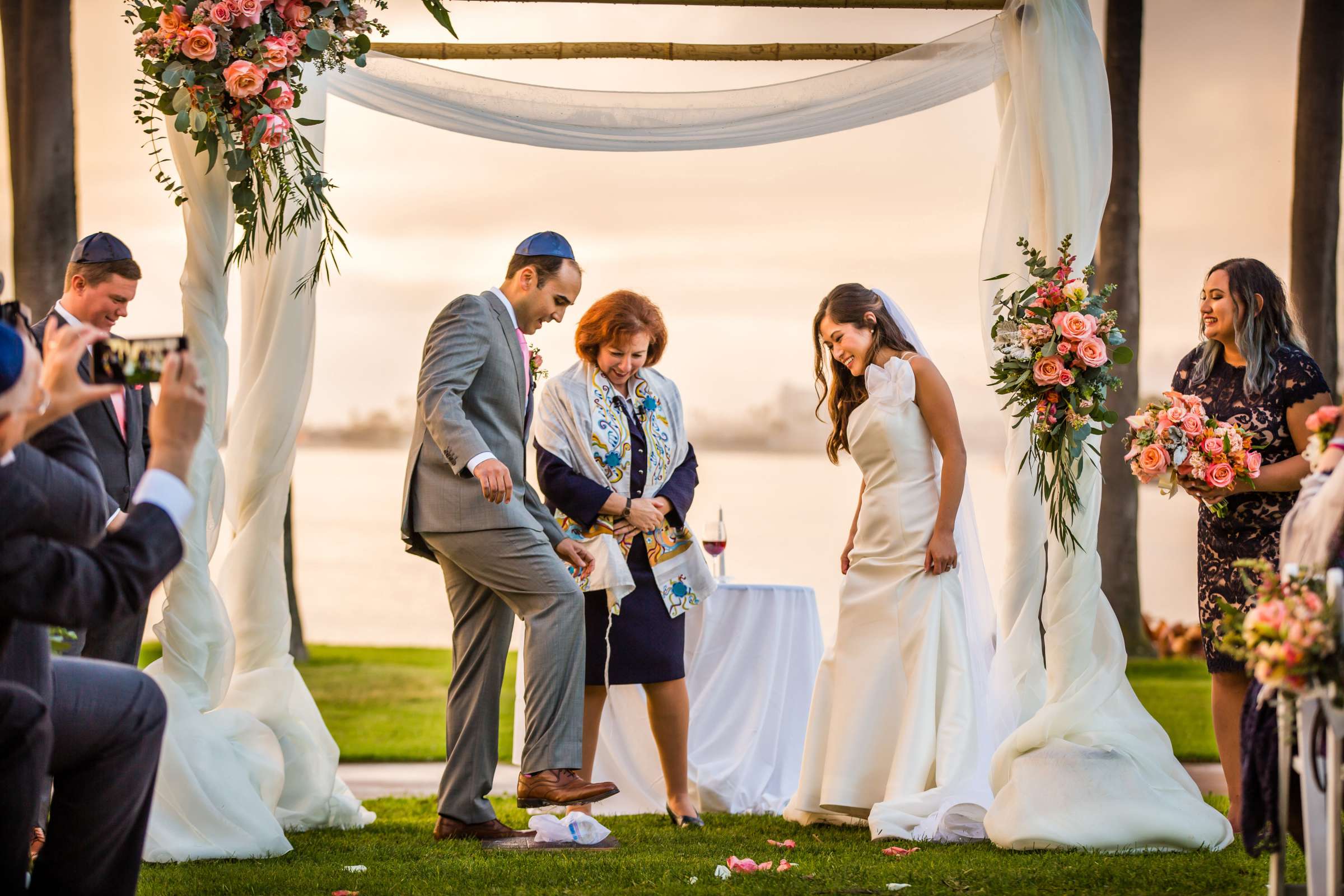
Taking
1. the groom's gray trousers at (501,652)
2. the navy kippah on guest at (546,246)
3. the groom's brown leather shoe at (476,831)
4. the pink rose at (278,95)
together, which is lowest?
the groom's brown leather shoe at (476,831)

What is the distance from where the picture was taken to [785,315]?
863 cm

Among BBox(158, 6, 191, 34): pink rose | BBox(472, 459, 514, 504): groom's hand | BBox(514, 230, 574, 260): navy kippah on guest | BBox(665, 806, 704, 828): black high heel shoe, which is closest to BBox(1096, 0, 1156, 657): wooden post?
BBox(665, 806, 704, 828): black high heel shoe

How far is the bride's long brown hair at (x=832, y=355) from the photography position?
15.6 feet

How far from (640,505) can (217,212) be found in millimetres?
1760

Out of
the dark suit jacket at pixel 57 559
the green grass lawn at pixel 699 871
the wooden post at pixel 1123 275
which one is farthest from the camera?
the wooden post at pixel 1123 275

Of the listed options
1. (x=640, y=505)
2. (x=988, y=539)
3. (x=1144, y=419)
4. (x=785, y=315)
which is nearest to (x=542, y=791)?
(x=640, y=505)

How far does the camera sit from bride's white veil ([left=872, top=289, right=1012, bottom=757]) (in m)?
4.69

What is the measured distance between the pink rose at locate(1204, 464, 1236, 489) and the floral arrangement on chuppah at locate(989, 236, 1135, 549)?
33cm

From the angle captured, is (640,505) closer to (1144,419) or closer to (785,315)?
(1144,419)

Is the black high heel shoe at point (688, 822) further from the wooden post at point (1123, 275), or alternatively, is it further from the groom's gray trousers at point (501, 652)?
the wooden post at point (1123, 275)

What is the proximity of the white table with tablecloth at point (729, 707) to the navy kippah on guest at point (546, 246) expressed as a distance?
5.54 ft

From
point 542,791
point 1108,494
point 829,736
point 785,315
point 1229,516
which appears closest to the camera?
point 542,791

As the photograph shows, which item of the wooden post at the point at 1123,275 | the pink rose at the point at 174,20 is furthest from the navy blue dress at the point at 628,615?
the wooden post at the point at 1123,275

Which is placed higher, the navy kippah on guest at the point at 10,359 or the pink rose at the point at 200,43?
the pink rose at the point at 200,43
